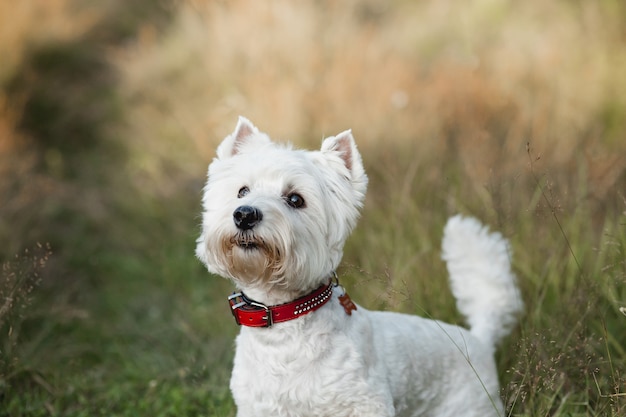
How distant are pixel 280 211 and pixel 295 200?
217mm

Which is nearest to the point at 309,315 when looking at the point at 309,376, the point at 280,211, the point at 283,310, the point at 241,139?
the point at 283,310

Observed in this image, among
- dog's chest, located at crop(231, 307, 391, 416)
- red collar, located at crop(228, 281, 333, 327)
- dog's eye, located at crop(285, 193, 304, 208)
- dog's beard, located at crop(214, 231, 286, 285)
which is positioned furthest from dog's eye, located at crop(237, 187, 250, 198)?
dog's chest, located at crop(231, 307, 391, 416)

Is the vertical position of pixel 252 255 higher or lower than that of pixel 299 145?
lower

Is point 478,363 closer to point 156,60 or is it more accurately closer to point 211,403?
point 211,403

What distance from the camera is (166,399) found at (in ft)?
13.9

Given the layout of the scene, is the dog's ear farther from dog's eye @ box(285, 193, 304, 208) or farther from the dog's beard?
the dog's beard

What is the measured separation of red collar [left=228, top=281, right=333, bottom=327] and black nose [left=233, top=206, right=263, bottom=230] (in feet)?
1.26

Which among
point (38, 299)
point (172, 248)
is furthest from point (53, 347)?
point (172, 248)

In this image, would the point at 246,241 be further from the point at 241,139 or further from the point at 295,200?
the point at 241,139

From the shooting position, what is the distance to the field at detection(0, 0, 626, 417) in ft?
13.0

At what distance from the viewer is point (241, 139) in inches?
128

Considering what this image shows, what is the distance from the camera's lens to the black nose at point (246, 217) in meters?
2.70

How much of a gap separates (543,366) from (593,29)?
578cm

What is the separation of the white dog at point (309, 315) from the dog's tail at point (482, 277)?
0.26m
